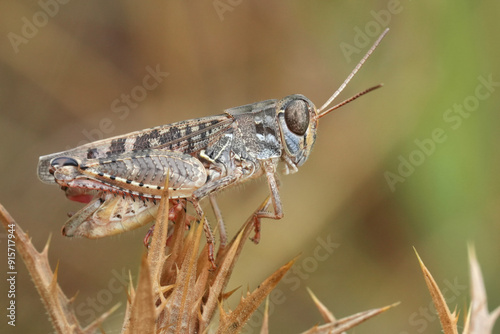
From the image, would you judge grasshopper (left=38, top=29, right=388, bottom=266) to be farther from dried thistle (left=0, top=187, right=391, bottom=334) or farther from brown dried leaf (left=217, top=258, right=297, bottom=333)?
brown dried leaf (left=217, top=258, right=297, bottom=333)

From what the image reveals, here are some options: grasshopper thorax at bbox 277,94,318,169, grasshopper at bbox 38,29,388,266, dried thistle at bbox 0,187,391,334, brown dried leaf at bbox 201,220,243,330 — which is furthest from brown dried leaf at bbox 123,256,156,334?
grasshopper thorax at bbox 277,94,318,169

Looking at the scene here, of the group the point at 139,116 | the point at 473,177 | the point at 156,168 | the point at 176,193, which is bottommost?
the point at 473,177

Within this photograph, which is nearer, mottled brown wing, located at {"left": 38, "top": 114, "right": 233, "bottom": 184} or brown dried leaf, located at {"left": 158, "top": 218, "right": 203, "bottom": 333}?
brown dried leaf, located at {"left": 158, "top": 218, "right": 203, "bottom": 333}

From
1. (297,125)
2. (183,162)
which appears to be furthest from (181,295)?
(297,125)

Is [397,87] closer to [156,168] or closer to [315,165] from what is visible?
[315,165]

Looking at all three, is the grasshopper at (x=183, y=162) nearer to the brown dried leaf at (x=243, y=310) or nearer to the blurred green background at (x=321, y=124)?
the blurred green background at (x=321, y=124)

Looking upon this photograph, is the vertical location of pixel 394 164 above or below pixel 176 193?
below

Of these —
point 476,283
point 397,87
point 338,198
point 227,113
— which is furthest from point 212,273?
point 397,87

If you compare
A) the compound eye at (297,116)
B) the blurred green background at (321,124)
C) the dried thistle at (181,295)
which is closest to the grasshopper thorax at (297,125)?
the compound eye at (297,116)
